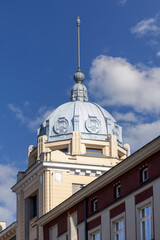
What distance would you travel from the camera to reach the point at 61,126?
7112 centimetres

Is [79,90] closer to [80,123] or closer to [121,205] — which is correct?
[80,123]

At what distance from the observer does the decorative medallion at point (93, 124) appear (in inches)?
2788

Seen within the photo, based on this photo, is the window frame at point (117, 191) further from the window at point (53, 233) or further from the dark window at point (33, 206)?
the dark window at point (33, 206)

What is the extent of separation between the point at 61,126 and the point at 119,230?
980 inches

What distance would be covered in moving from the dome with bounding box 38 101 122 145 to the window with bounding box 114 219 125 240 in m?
22.9

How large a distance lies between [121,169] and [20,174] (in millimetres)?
25690

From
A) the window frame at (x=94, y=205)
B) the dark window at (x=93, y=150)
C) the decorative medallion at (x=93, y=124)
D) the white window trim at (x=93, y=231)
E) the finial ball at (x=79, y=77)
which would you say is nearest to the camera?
the white window trim at (x=93, y=231)

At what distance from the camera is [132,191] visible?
45.8m

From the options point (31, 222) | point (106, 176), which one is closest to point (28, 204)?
point (31, 222)

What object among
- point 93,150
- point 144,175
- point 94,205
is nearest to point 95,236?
point 94,205

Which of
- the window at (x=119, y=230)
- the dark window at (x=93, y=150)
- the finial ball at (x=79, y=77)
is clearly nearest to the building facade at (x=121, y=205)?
the window at (x=119, y=230)

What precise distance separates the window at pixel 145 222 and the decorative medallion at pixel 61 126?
26621 mm

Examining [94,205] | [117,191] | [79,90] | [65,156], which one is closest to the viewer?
[117,191]

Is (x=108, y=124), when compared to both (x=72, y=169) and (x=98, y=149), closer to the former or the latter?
(x=98, y=149)
